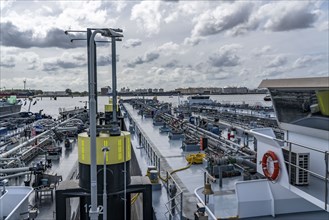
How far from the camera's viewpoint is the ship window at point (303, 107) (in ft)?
26.7

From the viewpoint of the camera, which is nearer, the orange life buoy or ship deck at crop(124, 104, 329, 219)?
the orange life buoy

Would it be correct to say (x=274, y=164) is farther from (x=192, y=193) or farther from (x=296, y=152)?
(x=192, y=193)

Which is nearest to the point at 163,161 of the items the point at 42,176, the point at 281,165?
the point at 42,176

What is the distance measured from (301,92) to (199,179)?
22.6ft

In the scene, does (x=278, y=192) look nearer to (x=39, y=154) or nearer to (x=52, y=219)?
(x=52, y=219)

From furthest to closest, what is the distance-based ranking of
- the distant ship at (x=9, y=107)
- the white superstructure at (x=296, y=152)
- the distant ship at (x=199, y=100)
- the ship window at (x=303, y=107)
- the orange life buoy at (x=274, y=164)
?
the distant ship at (x=199, y=100), the distant ship at (x=9, y=107), the orange life buoy at (x=274, y=164), the ship window at (x=303, y=107), the white superstructure at (x=296, y=152)

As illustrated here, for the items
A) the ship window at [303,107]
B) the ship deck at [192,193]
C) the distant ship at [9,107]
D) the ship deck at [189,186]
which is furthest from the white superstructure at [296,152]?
the distant ship at [9,107]

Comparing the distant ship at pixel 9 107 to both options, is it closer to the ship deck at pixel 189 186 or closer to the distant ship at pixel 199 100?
the distant ship at pixel 199 100

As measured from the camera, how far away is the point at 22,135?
4488cm

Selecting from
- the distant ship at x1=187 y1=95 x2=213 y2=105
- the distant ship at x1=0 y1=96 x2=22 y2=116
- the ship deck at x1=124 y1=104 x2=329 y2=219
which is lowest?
the ship deck at x1=124 y1=104 x2=329 y2=219

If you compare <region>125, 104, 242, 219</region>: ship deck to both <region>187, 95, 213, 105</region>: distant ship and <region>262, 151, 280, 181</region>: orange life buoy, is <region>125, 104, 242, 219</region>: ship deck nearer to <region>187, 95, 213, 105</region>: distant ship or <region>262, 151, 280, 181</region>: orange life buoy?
<region>262, 151, 280, 181</region>: orange life buoy

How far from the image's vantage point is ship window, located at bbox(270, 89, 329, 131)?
8141mm

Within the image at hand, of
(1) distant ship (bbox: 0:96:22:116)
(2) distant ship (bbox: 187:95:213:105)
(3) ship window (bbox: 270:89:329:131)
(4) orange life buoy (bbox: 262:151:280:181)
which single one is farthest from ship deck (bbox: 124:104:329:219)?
(2) distant ship (bbox: 187:95:213:105)

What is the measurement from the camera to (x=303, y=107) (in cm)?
883
